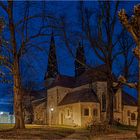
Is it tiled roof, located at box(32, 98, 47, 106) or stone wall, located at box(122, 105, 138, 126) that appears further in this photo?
tiled roof, located at box(32, 98, 47, 106)

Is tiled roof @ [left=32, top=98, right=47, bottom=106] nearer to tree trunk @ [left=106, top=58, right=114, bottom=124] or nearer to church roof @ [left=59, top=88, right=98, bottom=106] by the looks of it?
church roof @ [left=59, top=88, right=98, bottom=106]

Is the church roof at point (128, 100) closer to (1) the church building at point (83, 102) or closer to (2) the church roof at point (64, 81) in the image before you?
(1) the church building at point (83, 102)

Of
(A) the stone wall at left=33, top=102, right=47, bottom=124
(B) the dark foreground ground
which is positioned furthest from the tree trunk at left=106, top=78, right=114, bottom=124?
(A) the stone wall at left=33, top=102, right=47, bottom=124

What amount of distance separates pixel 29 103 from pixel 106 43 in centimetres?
5768

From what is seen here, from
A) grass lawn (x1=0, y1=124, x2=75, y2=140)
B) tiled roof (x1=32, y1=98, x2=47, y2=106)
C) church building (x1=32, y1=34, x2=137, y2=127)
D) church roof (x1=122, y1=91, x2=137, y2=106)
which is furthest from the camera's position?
tiled roof (x1=32, y1=98, x2=47, y2=106)

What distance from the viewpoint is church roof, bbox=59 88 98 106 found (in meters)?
63.5

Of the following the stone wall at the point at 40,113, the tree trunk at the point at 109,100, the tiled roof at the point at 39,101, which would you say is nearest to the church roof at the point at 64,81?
the stone wall at the point at 40,113

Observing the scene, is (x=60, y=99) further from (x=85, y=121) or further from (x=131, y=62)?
(x=131, y=62)

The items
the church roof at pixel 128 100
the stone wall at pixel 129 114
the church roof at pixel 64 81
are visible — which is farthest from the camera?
the church roof at pixel 64 81

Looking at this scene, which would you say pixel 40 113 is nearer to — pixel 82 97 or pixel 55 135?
pixel 82 97

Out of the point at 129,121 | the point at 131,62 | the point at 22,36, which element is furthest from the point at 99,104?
the point at 22,36

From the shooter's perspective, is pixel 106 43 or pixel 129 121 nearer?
pixel 106 43

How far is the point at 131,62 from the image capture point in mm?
40312

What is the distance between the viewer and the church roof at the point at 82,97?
208 feet
